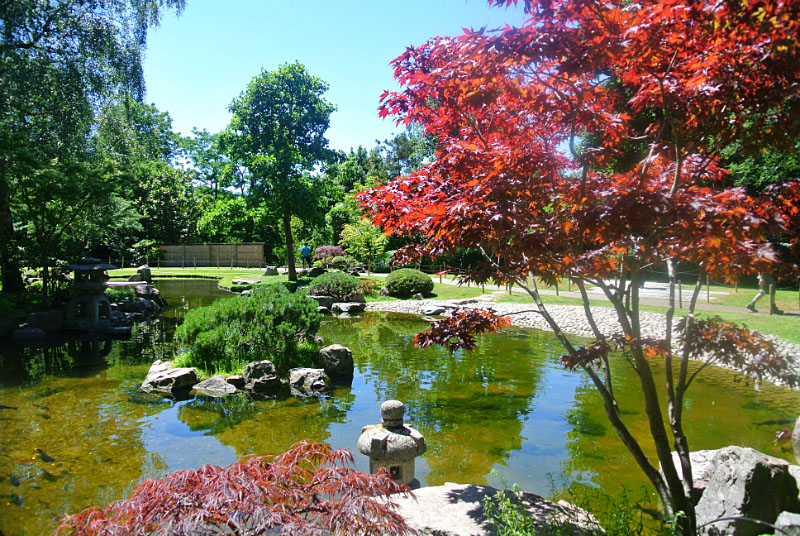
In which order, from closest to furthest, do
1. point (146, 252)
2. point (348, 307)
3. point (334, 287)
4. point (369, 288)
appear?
point (348, 307) < point (334, 287) < point (369, 288) < point (146, 252)

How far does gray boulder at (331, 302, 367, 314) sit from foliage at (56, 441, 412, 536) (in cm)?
1626

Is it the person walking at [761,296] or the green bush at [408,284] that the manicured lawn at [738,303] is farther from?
the green bush at [408,284]

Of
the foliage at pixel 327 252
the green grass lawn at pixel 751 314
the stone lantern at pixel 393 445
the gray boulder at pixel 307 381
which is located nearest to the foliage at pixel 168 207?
the foliage at pixel 327 252

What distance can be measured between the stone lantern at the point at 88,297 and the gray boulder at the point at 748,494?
48.2 ft

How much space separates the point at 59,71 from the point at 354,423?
1164 cm

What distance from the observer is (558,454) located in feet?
19.6

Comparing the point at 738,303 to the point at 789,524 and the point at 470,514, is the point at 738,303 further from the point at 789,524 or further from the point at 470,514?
the point at 470,514

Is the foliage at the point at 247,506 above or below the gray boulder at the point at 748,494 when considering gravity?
above

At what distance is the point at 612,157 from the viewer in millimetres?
4578

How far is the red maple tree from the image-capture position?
3.13 metres

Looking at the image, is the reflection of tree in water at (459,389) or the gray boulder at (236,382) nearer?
the reflection of tree in water at (459,389)

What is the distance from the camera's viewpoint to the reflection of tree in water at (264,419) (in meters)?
6.26

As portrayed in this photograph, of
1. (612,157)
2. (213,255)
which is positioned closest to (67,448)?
(612,157)

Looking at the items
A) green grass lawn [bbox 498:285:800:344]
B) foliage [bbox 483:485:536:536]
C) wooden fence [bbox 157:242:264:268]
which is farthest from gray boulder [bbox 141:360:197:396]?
wooden fence [bbox 157:242:264:268]
